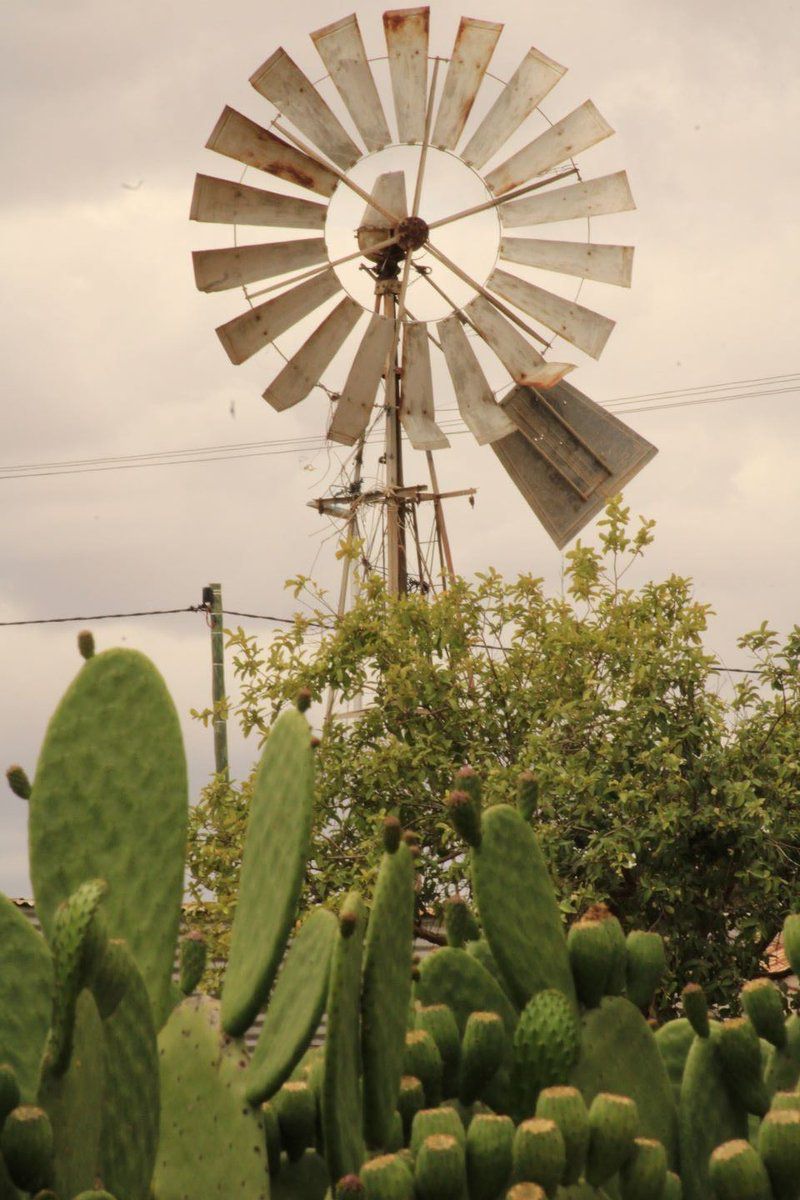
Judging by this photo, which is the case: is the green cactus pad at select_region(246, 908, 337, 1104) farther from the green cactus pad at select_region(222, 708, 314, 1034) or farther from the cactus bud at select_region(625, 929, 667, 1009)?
the cactus bud at select_region(625, 929, 667, 1009)

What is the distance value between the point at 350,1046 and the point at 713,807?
648 cm

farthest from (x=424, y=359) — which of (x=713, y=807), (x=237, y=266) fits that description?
(x=713, y=807)

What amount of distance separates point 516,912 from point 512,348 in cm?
1058

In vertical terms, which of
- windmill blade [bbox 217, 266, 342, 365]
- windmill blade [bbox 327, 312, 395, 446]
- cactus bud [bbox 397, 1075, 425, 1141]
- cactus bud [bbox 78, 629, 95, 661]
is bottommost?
cactus bud [bbox 397, 1075, 425, 1141]

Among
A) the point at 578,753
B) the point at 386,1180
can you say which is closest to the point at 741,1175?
the point at 386,1180

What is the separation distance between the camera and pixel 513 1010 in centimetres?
263

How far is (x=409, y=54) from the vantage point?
12.6 m

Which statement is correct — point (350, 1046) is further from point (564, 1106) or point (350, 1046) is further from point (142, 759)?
point (142, 759)

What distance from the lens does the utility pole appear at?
579 inches

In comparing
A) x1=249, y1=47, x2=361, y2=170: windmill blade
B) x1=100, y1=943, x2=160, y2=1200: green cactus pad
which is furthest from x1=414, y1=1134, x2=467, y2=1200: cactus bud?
x1=249, y1=47, x2=361, y2=170: windmill blade

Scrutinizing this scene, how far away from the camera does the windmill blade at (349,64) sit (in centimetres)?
1246

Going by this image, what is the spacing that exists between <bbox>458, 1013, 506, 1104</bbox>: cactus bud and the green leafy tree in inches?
218

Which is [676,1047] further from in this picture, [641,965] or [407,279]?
[407,279]

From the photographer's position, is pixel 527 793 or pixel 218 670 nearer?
pixel 527 793
